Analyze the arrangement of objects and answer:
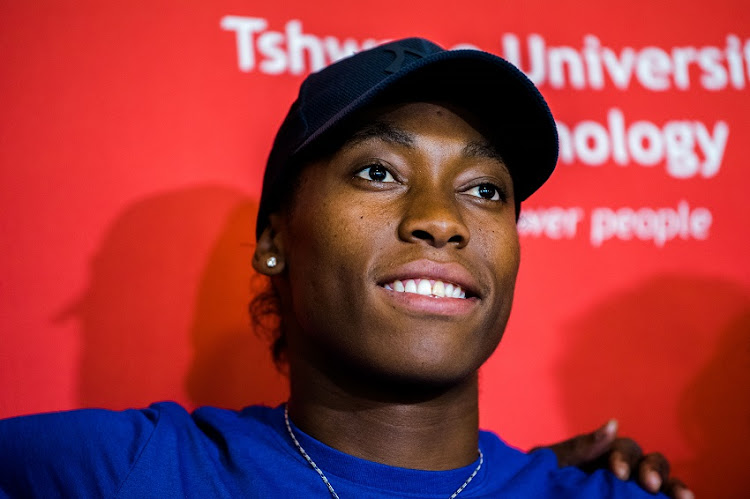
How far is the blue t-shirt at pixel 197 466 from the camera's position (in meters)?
0.96

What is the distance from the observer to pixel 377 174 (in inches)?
41.6

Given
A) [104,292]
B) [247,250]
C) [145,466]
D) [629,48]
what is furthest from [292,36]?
[145,466]

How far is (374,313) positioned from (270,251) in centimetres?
26

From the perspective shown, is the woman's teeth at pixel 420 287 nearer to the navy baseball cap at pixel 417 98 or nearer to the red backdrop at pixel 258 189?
the navy baseball cap at pixel 417 98

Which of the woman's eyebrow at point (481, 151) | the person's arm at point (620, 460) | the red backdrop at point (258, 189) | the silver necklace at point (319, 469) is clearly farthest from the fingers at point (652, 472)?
the woman's eyebrow at point (481, 151)

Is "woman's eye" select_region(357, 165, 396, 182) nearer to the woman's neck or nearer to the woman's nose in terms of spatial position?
the woman's nose

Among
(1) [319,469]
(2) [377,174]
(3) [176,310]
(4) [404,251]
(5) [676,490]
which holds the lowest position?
(5) [676,490]

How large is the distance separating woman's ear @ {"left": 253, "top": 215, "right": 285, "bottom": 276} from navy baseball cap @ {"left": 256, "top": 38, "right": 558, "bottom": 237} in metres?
0.03

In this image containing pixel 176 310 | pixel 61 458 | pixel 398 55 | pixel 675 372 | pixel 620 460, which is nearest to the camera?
pixel 61 458

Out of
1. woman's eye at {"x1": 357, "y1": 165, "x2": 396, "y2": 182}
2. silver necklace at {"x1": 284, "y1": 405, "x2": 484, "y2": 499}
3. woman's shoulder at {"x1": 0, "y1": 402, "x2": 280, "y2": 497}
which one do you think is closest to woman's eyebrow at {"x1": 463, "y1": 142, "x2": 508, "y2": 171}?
woman's eye at {"x1": 357, "y1": 165, "x2": 396, "y2": 182}

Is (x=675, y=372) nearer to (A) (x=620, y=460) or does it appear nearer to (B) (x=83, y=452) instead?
(A) (x=620, y=460)

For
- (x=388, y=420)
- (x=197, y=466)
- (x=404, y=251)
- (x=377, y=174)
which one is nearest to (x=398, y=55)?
(x=377, y=174)

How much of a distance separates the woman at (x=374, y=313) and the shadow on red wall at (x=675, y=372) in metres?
0.49

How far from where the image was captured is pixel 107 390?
139cm
